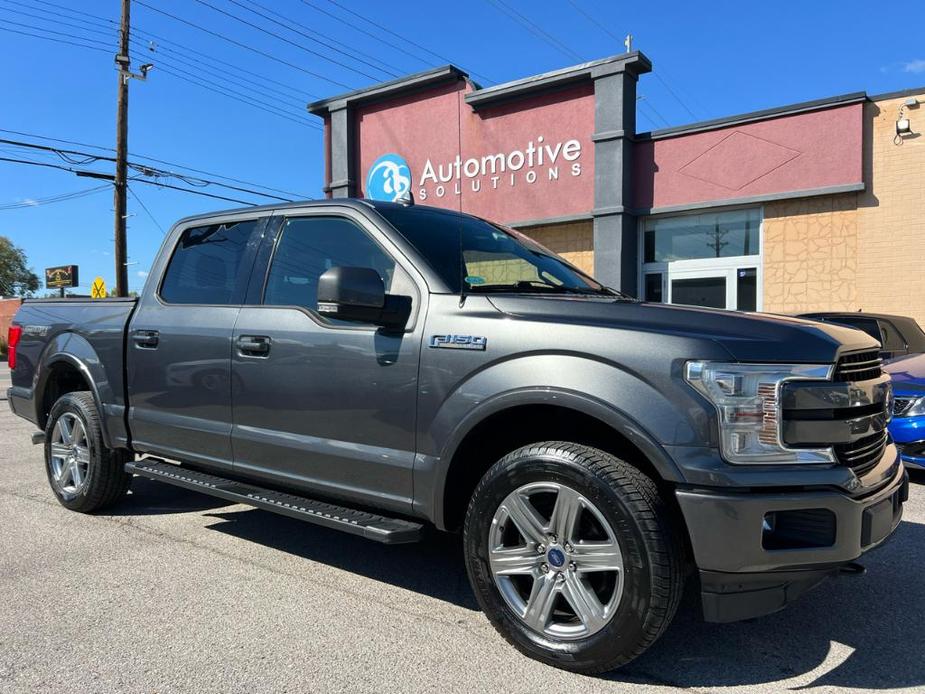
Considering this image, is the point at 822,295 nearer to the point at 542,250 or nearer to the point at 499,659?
the point at 542,250

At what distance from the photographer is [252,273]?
4.08 metres

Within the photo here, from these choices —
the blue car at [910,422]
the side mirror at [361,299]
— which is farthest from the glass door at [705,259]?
the side mirror at [361,299]

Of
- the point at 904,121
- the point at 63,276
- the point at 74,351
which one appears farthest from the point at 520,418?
the point at 63,276

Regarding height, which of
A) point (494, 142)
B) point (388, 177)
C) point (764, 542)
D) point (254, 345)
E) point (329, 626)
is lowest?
point (329, 626)

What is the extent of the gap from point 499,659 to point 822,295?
36.5 ft

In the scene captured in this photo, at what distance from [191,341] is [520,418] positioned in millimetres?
2110

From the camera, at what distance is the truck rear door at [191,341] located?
13.2ft

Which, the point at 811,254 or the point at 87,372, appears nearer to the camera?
the point at 87,372

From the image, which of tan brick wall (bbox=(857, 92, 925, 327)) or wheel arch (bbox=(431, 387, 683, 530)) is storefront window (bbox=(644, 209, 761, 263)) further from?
wheel arch (bbox=(431, 387, 683, 530))

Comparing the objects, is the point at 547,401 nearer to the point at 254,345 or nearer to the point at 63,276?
the point at 254,345

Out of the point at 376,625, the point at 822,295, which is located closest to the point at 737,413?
the point at 376,625

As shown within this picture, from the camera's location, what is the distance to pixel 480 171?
15.4 meters

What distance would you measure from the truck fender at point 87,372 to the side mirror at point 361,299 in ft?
7.26

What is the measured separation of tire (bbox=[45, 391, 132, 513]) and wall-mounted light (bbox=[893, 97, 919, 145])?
11.7m
